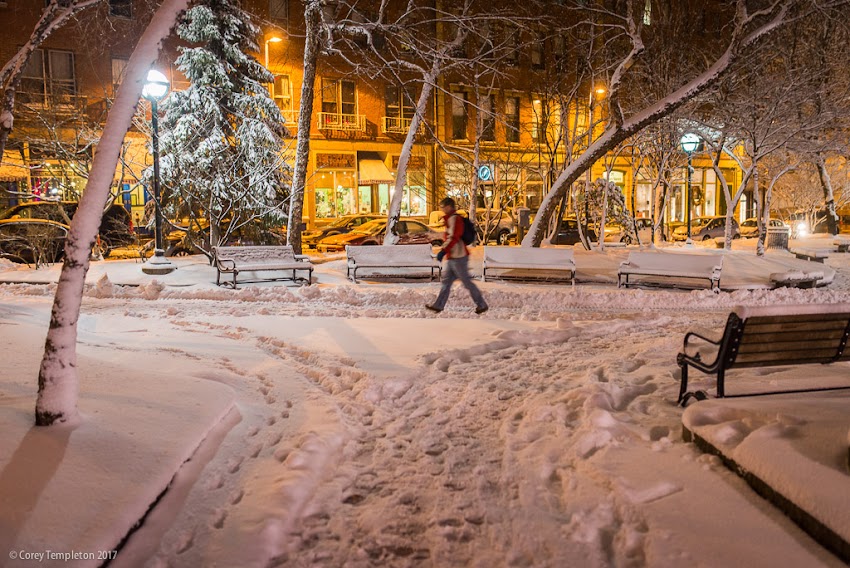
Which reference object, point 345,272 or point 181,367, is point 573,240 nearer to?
point 345,272

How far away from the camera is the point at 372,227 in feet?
92.6

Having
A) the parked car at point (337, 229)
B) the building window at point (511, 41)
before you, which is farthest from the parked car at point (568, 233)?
the parked car at point (337, 229)

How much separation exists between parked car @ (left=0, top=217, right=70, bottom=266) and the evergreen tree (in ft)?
11.7

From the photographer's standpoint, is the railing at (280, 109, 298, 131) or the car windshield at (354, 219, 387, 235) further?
the railing at (280, 109, 298, 131)

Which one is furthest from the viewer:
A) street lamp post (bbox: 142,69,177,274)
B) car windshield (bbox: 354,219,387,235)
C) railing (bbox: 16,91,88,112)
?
railing (bbox: 16,91,88,112)

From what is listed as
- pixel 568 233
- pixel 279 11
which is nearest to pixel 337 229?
pixel 568 233

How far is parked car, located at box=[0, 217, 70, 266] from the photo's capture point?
17891 millimetres

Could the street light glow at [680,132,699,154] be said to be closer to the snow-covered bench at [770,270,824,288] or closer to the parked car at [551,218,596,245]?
the snow-covered bench at [770,270,824,288]

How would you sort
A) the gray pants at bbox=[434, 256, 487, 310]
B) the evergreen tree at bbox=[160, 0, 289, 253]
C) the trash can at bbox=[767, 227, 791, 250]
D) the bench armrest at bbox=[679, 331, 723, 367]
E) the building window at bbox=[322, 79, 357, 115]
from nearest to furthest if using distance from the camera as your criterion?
the bench armrest at bbox=[679, 331, 723, 367], the gray pants at bbox=[434, 256, 487, 310], the evergreen tree at bbox=[160, 0, 289, 253], the trash can at bbox=[767, 227, 791, 250], the building window at bbox=[322, 79, 357, 115]

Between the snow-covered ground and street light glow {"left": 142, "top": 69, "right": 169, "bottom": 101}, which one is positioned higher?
street light glow {"left": 142, "top": 69, "right": 169, "bottom": 101}

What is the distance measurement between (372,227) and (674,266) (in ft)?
51.4

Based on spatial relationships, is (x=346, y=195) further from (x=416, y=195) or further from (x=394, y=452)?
(x=394, y=452)

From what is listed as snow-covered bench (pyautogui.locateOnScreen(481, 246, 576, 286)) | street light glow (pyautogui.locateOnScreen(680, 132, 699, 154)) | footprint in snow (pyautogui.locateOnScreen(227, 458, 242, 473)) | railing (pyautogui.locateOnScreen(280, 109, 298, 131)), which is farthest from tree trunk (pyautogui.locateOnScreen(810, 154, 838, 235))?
footprint in snow (pyautogui.locateOnScreen(227, 458, 242, 473))

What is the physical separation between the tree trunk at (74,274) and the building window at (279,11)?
34538 mm
